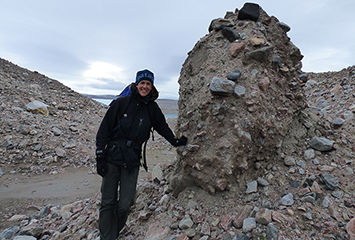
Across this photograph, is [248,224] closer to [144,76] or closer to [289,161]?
[289,161]

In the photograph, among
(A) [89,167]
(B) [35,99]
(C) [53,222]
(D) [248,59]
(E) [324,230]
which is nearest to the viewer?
(E) [324,230]

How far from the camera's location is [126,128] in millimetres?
3064

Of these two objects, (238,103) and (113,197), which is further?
(238,103)

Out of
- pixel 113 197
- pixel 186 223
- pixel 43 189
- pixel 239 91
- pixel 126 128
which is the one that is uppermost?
pixel 239 91

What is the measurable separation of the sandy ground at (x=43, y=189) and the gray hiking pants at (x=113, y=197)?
3168mm

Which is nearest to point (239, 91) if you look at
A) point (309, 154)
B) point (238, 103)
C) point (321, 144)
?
point (238, 103)

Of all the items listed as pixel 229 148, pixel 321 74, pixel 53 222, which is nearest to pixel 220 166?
pixel 229 148

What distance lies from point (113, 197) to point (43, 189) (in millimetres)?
4730

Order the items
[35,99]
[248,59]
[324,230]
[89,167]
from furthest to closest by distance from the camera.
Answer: [35,99] < [89,167] < [248,59] < [324,230]

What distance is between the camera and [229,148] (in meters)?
3.10

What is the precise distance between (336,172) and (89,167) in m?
8.36

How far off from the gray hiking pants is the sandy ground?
3168 mm

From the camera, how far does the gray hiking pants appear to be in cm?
308

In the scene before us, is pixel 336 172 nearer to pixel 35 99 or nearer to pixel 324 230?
pixel 324 230
